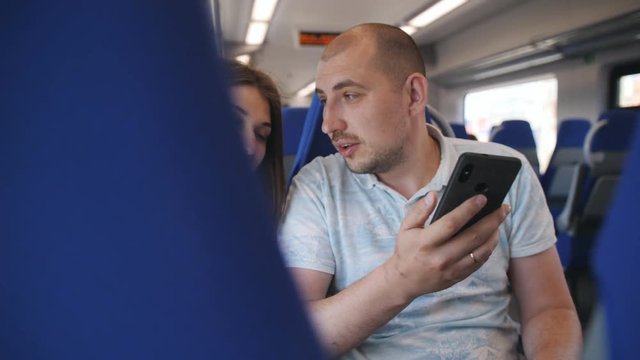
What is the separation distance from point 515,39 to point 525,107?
151cm

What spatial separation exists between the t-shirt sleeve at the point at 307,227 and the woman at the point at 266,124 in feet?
0.47

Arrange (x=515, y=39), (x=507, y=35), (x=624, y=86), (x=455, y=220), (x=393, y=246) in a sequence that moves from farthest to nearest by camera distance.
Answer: (x=507, y=35)
(x=515, y=39)
(x=624, y=86)
(x=393, y=246)
(x=455, y=220)

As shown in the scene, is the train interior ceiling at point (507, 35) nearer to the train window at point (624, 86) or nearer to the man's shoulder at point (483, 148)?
the train window at point (624, 86)

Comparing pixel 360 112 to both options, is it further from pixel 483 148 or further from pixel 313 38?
pixel 313 38

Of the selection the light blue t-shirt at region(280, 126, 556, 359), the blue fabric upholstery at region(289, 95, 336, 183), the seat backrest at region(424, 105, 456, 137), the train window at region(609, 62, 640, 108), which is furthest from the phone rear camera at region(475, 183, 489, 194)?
the train window at region(609, 62, 640, 108)

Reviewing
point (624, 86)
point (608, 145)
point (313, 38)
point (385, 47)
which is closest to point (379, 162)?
point (385, 47)

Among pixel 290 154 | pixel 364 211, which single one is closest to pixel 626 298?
pixel 364 211

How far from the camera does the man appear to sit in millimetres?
900

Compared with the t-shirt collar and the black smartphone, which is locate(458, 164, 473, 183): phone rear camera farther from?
the t-shirt collar

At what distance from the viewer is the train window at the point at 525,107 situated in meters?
7.84

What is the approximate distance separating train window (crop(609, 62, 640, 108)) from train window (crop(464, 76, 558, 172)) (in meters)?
0.91

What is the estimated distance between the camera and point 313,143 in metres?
1.45

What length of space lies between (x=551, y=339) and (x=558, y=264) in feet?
0.66

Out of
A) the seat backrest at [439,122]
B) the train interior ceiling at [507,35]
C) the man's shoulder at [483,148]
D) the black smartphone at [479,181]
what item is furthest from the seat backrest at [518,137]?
the black smartphone at [479,181]
